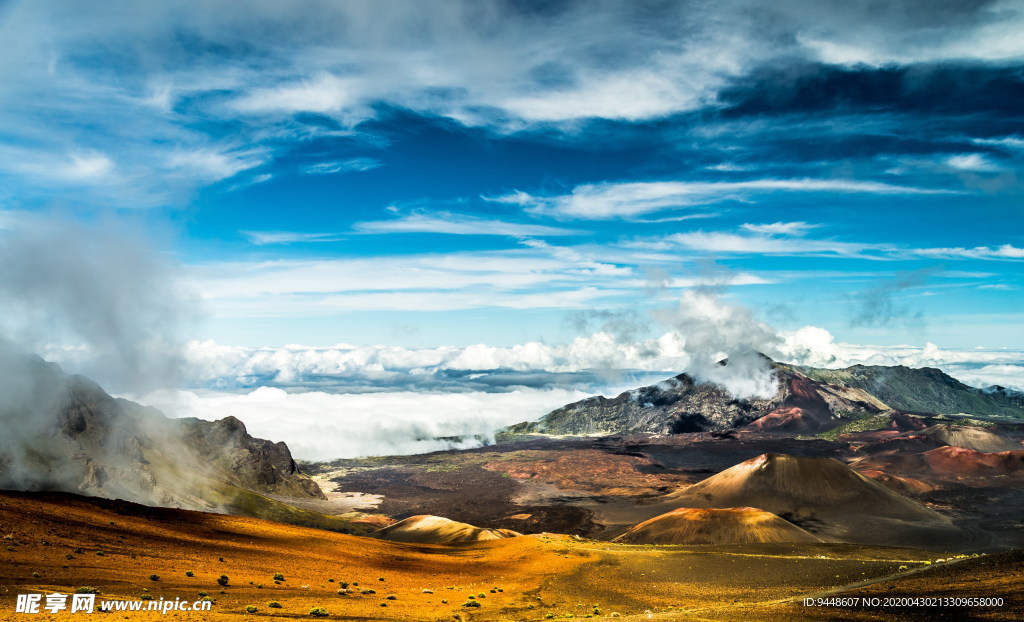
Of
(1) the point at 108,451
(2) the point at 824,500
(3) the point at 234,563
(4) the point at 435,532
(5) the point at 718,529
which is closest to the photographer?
(3) the point at 234,563

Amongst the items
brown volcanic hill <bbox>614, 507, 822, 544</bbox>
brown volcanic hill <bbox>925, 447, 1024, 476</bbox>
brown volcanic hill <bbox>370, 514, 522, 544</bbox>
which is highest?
brown volcanic hill <bbox>925, 447, 1024, 476</bbox>

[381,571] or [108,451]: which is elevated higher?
[108,451]

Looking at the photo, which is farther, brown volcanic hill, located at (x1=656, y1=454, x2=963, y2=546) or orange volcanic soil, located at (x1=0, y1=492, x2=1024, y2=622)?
brown volcanic hill, located at (x1=656, y1=454, x2=963, y2=546)

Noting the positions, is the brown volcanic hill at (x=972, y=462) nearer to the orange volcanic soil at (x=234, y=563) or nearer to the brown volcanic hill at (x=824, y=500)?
the brown volcanic hill at (x=824, y=500)

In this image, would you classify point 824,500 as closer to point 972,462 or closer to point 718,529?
point 718,529

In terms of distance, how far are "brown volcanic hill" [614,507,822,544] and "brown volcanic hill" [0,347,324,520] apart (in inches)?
2730

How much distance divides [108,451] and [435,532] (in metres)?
56.0

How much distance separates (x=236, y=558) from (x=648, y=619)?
33792mm

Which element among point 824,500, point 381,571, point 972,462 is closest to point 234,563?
point 381,571

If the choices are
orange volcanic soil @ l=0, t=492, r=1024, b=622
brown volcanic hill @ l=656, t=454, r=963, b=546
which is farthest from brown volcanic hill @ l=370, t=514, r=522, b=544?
brown volcanic hill @ l=656, t=454, r=963, b=546

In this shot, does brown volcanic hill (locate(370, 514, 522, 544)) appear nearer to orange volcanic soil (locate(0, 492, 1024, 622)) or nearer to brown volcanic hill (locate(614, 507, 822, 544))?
orange volcanic soil (locate(0, 492, 1024, 622))

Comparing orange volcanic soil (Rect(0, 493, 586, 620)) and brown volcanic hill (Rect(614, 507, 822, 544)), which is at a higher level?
orange volcanic soil (Rect(0, 493, 586, 620))

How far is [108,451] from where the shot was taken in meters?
91.1

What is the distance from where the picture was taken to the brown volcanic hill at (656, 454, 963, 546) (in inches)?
4154
